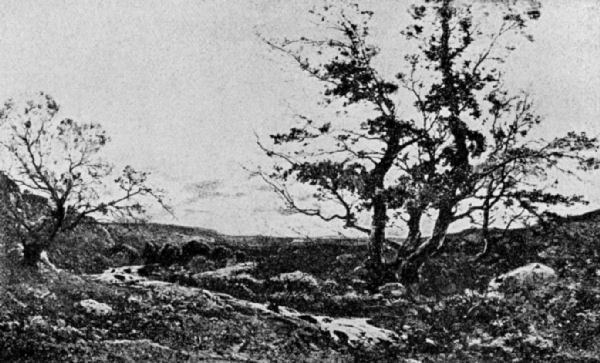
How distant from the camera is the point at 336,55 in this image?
6059mm

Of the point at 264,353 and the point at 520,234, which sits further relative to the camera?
the point at 520,234

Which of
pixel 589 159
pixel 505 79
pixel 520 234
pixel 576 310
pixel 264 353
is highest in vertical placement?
pixel 505 79

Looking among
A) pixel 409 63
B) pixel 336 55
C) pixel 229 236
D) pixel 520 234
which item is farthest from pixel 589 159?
pixel 229 236

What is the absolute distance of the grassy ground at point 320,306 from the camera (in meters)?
5.82

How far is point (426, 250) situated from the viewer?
614cm

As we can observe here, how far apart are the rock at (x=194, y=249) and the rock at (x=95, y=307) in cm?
68

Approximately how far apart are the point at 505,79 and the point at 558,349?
204 cm

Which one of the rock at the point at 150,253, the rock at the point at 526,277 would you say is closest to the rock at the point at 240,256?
the rock at the point at 150,253

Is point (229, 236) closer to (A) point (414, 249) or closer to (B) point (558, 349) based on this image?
(A) point (414, 249)

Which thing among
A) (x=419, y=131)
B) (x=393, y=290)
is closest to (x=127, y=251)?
(x=393, y=290)

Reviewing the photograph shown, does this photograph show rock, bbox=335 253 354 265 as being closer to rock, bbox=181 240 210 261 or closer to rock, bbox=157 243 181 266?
rock, bbox=181 240 210 261

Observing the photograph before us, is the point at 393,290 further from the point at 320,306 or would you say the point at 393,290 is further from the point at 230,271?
the point at 230,271

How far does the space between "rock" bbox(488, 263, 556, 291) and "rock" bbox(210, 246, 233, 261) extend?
2037 millimetres

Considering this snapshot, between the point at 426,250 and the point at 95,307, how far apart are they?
100 inches
